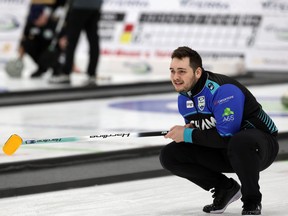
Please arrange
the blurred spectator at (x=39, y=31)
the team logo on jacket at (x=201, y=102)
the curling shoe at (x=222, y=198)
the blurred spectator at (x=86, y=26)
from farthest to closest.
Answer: the blurred spectator at (x=39, y=31), the blurred spectator at (x=86, y=26), the curling shoe at (x=222, y=198), the team logo on jacket at (x=201, y=102)

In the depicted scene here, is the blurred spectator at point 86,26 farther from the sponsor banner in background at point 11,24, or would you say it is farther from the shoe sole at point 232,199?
the shoe sole at point 232,199

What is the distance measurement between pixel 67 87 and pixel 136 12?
3145 mm

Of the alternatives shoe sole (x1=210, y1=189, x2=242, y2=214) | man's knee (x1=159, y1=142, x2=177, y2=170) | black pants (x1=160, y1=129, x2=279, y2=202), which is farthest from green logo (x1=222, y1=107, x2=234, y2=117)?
shoe sole (x1=210, y1=189, x2=242, y2=214)

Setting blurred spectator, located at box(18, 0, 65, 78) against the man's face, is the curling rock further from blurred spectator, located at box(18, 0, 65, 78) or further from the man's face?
blurred spectator, located at box(18, 0, 65, 78)

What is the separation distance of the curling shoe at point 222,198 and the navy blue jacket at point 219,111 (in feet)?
0.91

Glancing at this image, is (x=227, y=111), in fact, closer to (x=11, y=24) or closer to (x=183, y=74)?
(x=183, y=74)

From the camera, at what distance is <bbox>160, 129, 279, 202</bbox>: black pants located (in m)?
3.99

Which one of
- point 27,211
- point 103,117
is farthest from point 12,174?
point 103,117

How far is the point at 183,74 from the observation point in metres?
4.08

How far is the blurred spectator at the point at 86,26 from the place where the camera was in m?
10.5

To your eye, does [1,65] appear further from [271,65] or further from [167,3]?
[271,65]

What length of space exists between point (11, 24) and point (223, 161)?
9.65 metres

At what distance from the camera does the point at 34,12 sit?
41.1ft

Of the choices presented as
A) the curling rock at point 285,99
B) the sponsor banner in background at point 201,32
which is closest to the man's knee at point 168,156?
the curling rock at point 285,99
